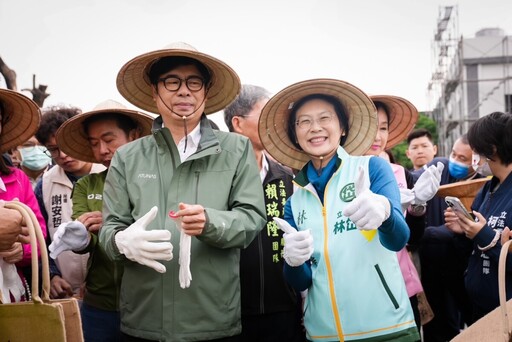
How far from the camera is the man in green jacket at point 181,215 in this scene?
215cm

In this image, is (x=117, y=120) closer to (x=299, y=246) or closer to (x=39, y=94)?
(x=299, y=246)

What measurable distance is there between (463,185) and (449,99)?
26.2 metres

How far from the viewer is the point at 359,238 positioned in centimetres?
243

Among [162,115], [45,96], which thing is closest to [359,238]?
[162,115]

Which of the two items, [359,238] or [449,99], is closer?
[359,238]

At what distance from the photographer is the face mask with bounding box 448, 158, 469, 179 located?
5359mm

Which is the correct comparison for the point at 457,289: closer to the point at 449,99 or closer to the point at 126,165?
the point at 126,165

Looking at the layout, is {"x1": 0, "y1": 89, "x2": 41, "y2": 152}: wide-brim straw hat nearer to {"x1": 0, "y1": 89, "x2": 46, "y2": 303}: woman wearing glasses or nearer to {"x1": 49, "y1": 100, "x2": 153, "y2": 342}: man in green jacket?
{"x1": 0, "y1": 89, "x2": 46, "y2": 303}: woman wearing glasses

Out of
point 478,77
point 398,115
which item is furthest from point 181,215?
point 478,77

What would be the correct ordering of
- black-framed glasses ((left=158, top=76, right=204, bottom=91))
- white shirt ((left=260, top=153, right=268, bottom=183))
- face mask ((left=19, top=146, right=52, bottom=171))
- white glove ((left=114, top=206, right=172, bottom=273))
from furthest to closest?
face mask ((left=19, top=146, right=52, bottom=171)) < white shirt ((left=260, top=153, right=268, bottom=183)) < black-framed glasses ((left=158, top=76, right=204, bottom=91)) < white glove ((left=114, top=206, right=172, bottom=273))

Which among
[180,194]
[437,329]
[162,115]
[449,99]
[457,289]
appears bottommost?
[437,329]

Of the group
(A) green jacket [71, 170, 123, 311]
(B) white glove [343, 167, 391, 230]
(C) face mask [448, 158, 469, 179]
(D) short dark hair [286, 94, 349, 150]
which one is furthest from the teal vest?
(C) face mask [448, 158, 469, 179]

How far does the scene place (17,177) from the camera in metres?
2.84

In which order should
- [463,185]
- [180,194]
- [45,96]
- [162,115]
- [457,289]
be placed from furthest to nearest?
[45,96]
[457,289]
[463,185]
[162,115]
[180,194]
